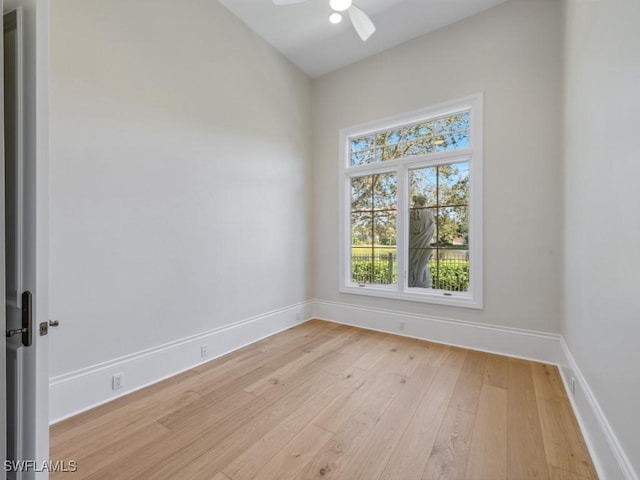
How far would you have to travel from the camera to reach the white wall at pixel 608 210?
1.18 meters

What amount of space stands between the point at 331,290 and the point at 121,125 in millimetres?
3169

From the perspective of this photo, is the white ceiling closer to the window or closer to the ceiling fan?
the ceiling fan

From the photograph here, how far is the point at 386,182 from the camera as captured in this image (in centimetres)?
393

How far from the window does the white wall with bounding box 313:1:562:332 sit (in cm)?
14

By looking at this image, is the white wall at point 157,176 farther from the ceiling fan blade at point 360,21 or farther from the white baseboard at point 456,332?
the ceiling fan blade at point 360,21

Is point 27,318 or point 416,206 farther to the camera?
point 416,206

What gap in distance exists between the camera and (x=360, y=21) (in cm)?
266

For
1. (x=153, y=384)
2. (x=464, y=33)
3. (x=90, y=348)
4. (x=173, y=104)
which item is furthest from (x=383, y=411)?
(x=464, y=33)

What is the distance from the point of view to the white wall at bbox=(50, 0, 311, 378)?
6.49 ft

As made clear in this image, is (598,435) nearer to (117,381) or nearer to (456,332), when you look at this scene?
(456,332)

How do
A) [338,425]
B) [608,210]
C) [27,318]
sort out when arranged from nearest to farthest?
[27,318] < [608,210] < [338,425]

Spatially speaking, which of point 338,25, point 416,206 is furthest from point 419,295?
point 338,25

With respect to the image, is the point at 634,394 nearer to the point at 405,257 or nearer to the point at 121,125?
the point at 405,257

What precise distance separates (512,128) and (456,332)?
2319 millimetres
